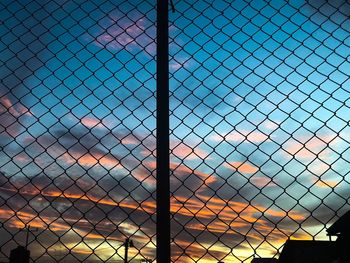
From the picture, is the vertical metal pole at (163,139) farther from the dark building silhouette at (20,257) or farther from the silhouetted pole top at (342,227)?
the silhouetted pole top at (342,227)

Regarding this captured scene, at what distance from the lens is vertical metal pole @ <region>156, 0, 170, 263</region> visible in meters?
2.20

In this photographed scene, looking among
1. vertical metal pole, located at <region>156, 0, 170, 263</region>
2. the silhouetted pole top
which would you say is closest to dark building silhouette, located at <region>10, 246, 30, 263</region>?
vertical metal pole, located at <region>156, 0, 170, 263</region>

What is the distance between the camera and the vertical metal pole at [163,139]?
2195mm

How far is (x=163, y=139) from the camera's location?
90.6 inches

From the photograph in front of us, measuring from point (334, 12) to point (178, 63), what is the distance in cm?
126

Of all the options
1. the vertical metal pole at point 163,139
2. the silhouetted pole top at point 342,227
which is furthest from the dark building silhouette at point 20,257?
the silhouetted pole top at point 342,227

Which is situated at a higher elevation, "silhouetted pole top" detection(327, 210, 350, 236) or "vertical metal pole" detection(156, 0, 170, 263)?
"silhouetted pole top" detection(327, 210, 350, 236)

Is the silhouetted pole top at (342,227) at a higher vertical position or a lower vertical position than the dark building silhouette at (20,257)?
higher

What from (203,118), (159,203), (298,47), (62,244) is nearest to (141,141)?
(203,118)

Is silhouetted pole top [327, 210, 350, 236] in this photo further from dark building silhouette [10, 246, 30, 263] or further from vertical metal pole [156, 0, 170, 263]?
vertical metal pole [156, 0, 170, 263]

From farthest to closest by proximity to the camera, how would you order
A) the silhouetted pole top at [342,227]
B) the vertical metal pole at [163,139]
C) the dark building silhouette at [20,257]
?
1. the silhouetted pole top at [342,227]
2. the dark building silhouette at [20,257]
3. the vertical metal pole at [163,139]

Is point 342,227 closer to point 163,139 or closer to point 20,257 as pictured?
point 20,257

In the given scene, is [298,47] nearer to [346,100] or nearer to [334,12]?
[334,12]

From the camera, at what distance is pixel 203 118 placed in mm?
2783
